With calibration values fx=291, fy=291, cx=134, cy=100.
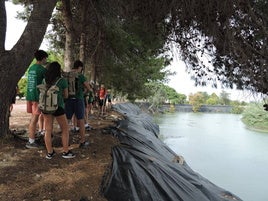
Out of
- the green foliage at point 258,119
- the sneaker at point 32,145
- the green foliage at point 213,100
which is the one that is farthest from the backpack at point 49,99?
the green foliage at point 213,100

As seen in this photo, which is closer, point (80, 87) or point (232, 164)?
point (80, 87)

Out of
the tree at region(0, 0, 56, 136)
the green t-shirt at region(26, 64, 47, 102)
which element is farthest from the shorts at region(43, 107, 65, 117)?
the tree at region(0, 0, 56, 136)

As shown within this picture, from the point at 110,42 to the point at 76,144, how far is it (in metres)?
3.84

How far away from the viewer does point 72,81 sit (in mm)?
4109

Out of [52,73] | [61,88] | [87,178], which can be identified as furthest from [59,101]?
[87,178]

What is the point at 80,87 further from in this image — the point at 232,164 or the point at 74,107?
the point at 232,164

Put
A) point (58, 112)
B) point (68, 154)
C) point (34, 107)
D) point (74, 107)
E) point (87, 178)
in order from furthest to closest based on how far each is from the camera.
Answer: point (74, 107) < point (34, 107) < point (68, 154) < point (58, 112) < point (87, 178)

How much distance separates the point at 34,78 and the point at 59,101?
2.16 feet

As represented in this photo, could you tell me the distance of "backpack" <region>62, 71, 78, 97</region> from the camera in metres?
4.07

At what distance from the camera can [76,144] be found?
453 centimetres

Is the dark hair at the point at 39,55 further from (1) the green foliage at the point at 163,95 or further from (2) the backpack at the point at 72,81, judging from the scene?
(1) the green foliage at the point at 163,95

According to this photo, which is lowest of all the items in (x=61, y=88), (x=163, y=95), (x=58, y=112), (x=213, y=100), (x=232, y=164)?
(x=232, y=164)

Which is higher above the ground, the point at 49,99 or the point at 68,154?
the point at 49,99

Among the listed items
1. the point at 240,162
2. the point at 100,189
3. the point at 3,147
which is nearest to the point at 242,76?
the point at 100,189
